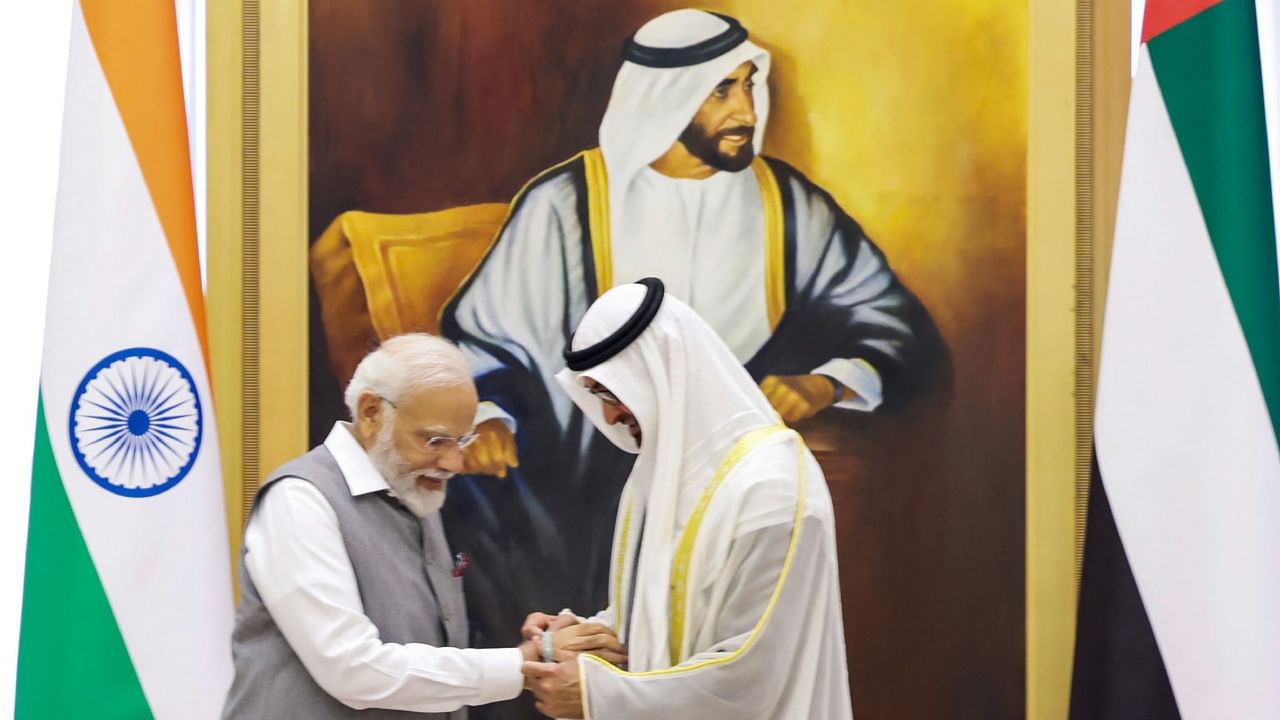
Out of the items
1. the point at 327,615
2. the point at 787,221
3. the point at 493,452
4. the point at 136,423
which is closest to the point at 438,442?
the point at 327,615

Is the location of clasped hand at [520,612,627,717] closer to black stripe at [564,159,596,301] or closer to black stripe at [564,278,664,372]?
black stripe at [564,278,664,372]

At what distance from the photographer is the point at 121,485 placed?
3453mm

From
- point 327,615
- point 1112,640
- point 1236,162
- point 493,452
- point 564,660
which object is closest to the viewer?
point 327,615

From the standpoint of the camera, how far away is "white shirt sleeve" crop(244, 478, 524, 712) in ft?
9.02

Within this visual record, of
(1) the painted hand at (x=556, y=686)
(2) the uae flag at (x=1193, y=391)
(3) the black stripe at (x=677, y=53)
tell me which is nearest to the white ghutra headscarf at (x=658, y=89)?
(3) the black stripe at (x=677, y=53)

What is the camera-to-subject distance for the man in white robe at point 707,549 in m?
2.72

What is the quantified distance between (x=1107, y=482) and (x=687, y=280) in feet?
4.37

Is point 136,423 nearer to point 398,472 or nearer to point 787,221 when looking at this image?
point 398,472

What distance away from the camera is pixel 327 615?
2750 mm

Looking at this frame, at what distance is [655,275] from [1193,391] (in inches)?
60.8

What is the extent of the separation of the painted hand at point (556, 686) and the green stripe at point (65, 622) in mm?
1162

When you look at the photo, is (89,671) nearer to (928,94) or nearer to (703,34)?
(703,34)

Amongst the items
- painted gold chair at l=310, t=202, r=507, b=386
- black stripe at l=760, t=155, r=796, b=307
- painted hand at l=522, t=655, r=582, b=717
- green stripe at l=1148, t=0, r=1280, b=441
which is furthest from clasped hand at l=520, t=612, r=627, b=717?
green stripe at l=1148, t=0, r=1280, b=441

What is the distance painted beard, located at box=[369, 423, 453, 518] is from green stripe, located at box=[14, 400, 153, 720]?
3.29 feet
